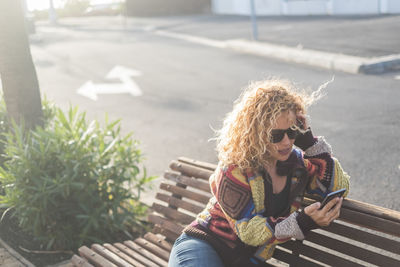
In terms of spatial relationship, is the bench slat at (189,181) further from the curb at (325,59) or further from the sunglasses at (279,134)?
the curb at (325,59)

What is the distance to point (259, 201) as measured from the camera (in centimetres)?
269

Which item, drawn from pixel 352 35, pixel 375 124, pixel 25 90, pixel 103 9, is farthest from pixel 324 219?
pixel 103 9

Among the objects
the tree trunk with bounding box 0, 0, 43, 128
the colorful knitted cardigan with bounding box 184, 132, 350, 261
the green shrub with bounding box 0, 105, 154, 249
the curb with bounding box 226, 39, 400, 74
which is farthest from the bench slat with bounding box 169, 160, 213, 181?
the curb with bounding box 226, 39, 400, 74

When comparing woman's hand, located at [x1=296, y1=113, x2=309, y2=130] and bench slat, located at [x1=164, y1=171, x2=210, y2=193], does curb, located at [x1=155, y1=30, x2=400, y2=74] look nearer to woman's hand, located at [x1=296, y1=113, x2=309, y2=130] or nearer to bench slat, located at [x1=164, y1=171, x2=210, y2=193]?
A: bench slat, located at [x1=164, y1=171, x2=210, y2=193]

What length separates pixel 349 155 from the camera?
6.47 metres

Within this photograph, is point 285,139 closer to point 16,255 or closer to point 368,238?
point 368,238

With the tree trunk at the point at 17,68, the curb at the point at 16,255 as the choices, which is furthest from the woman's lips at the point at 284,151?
the tree trunk at the point at 17,68

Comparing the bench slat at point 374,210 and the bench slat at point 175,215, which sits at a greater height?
the bench slat at point 374,210

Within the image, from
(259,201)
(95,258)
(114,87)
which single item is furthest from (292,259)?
(114,87)

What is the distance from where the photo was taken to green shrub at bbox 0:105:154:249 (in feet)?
14.0

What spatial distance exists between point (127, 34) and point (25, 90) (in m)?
18.0

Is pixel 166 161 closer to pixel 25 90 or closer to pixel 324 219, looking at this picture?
pixel 25 90

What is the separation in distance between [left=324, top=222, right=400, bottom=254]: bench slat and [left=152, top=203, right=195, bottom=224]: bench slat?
48.6 inches

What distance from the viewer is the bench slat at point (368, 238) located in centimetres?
260
